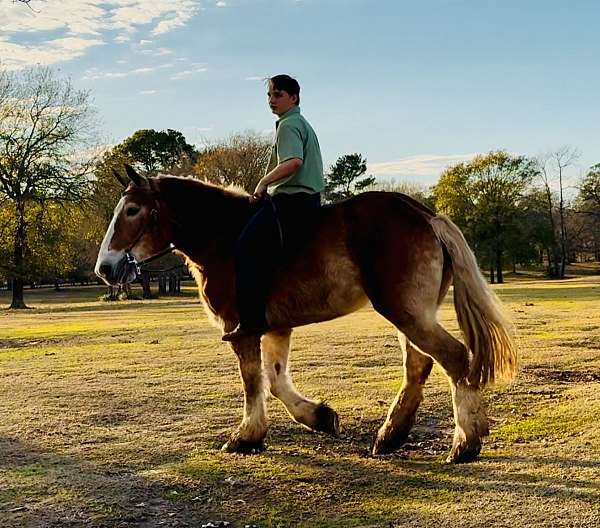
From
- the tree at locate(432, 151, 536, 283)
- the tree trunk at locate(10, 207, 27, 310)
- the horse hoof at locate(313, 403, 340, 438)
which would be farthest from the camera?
the tree at locate(432, 151, 536, 283)

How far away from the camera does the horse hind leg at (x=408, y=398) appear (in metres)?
5.71

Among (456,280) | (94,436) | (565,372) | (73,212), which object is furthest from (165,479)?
(73,212)

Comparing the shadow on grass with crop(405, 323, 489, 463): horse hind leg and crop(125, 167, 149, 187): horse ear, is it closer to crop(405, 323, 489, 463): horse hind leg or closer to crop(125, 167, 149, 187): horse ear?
crop(405, 323, 489, 463): horse hind leg

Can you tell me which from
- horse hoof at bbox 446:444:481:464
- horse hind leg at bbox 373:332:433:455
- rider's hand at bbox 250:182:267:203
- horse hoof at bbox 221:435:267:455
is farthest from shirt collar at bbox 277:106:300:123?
horse hoof at bbox 446:444:481:464

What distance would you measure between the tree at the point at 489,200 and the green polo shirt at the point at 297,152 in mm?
55122

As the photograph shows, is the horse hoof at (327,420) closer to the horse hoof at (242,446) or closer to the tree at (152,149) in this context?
the horse hoof at (242,446)

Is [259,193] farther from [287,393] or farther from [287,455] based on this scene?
[287,455]

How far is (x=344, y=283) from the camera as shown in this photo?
554cm

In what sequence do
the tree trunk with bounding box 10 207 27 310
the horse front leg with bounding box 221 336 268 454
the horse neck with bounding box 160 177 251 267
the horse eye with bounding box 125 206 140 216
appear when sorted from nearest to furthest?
1. the horse front leg with bounding box 221 336 268 454
2. the horse eye with bounding box 125 206 140 216
3. the horse neck with bounding box 160 177 251 267
4. the tree trunk with bounding box 10 207 27 310

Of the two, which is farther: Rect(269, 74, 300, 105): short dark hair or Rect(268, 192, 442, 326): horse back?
Rect(269, 74, 300, 105): short dark hair

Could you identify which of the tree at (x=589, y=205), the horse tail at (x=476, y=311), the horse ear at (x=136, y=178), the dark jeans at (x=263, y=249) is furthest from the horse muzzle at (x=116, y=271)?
the tree at (x=589, y=205)

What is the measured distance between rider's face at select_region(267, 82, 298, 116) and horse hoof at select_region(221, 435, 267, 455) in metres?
2.85

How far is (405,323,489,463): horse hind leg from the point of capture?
5203 millimetres

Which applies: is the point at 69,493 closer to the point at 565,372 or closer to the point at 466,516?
the point at 466,516
